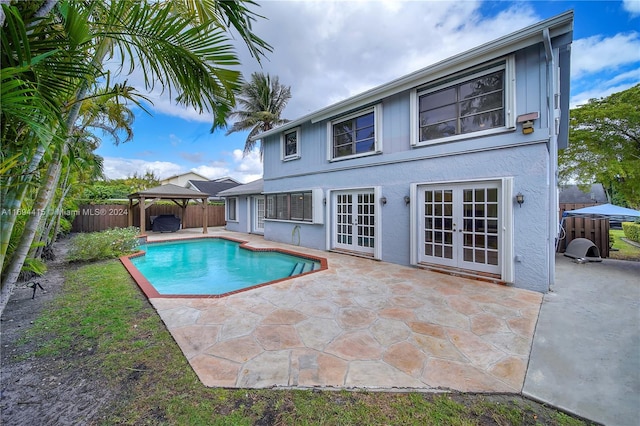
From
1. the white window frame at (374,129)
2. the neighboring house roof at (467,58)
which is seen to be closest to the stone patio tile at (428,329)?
the white window frame at (374,129)

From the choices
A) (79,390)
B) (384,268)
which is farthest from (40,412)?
(384,268)

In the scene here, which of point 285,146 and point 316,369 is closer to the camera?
point 316,369

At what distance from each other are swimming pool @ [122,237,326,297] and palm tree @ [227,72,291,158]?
11.9m

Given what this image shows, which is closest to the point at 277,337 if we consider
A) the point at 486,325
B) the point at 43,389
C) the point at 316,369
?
the point at 316,369

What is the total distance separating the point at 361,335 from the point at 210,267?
20.4ft

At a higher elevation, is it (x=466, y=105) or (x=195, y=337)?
(x=466, y=105)

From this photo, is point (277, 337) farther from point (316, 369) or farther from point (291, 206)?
point (291, 206)

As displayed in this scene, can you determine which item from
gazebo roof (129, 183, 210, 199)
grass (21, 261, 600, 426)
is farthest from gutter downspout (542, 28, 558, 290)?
gazebo roof (129, 183, 210, 199)

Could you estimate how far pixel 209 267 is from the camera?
8117 mm

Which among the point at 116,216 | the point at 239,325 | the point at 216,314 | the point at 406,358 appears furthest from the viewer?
the point at 116,216

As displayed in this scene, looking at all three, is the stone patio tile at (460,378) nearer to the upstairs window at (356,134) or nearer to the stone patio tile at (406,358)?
the stone patio tile at (406,358)

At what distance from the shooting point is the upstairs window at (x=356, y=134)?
7721mm

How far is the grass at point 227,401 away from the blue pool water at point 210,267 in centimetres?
287

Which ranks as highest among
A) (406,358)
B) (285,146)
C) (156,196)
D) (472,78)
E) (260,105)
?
(260,105)
